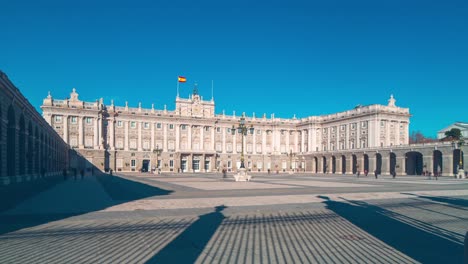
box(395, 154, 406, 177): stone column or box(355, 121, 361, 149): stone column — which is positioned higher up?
box(355, 121, 361, 149): stone column

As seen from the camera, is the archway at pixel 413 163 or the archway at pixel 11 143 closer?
the archway at pixel 11 143

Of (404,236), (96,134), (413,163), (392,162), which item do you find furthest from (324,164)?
(404,236)

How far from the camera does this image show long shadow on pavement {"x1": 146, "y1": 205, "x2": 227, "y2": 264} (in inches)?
280

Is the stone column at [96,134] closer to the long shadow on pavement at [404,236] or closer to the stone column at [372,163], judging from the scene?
the stone column at [372,163]

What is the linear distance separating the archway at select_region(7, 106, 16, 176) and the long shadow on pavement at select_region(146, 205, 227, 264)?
23.2m

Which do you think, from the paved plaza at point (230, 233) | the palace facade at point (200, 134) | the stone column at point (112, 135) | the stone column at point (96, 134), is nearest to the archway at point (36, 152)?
the paved plaza at point (230, 233)

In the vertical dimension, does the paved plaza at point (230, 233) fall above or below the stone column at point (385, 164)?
above

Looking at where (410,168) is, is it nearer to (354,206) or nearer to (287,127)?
(287,127)

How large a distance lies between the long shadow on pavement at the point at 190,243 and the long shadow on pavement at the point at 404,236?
482 centimetres

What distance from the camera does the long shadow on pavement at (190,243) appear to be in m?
7.12

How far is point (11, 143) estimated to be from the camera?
91.7ft

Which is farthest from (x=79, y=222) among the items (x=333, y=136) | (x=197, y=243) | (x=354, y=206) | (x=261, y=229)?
(x=333, y=136)

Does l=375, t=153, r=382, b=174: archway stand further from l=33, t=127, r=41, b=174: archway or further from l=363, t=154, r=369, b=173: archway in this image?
l=33, t=127, r=41, b=174: archway

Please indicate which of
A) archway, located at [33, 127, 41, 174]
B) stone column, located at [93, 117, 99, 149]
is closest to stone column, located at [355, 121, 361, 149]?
stone column, located at [93, 117, 99, 149]
